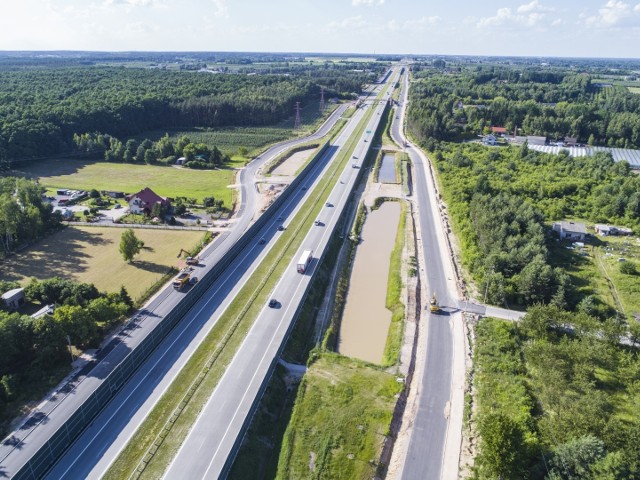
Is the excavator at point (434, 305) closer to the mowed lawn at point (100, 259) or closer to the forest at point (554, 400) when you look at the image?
the forest at point (554, 400)

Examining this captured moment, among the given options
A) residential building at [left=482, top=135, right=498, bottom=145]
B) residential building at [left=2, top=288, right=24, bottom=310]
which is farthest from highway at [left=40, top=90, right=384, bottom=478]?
residential building at [left=482, top=135, right=498, bottom=145]

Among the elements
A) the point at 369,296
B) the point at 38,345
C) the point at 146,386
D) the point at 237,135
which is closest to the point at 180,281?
the point at 146,386

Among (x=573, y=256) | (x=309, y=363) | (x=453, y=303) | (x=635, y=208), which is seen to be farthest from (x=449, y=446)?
(x=635, y=208)

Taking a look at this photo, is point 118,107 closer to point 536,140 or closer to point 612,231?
point 536,140

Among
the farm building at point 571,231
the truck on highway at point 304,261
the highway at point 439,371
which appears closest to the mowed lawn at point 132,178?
the truck on highway at point 304,261

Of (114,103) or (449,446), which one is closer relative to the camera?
(449,446)

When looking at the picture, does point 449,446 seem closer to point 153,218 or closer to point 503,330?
point 503,330

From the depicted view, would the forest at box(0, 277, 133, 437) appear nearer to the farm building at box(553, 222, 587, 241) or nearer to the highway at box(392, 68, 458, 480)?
the highway at box(392, 68, 458, 480)
